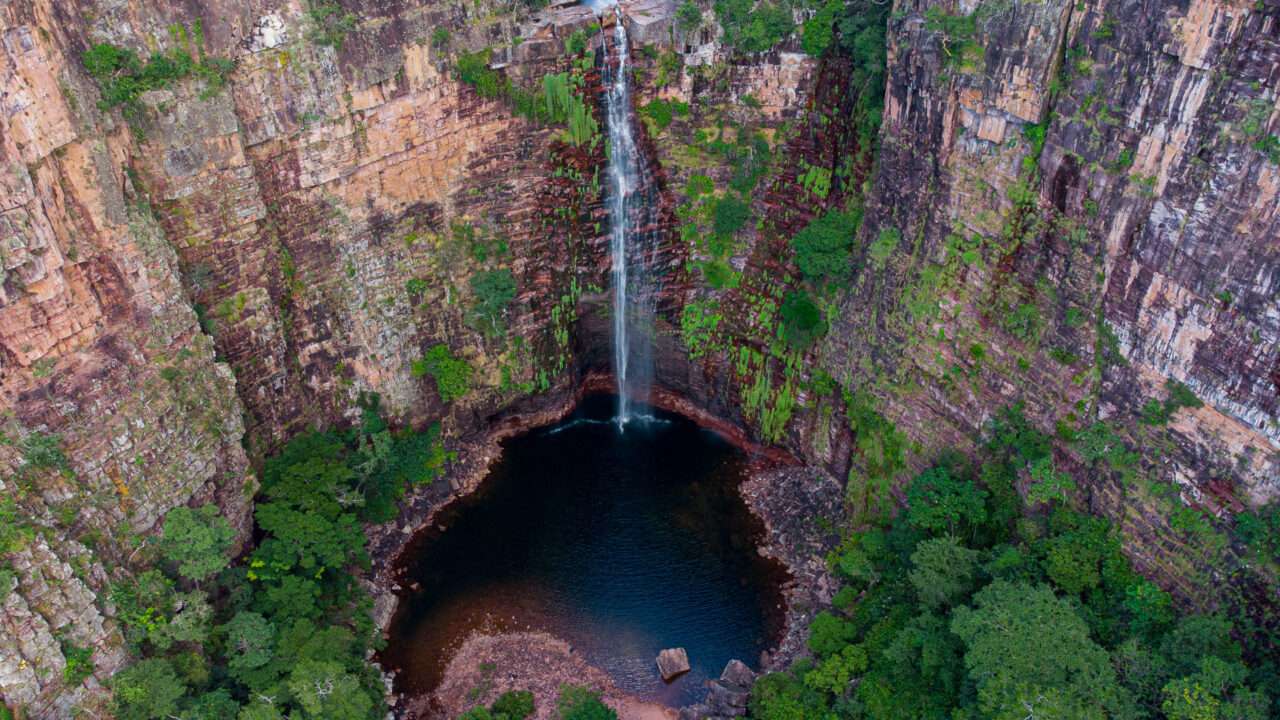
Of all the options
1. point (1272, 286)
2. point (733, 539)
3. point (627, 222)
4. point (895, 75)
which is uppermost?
point (895, 75)

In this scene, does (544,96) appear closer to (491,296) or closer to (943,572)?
(491,296)

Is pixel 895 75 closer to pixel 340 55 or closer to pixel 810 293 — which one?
pixel 810 293

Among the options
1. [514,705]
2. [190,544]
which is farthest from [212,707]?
[514,705]

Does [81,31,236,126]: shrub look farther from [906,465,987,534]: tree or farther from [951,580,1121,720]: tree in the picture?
[951,580,1121,720]: tree

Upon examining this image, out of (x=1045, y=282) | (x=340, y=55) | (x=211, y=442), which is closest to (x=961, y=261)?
(x=1045, y=282)

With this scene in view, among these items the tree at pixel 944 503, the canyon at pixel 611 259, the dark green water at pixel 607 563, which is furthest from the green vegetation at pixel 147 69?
the tree at pixel 944 503

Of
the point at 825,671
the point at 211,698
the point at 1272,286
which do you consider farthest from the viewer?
the point at 825,671

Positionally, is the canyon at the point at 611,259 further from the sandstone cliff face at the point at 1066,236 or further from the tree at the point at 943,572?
the tree at the point at 943,572
